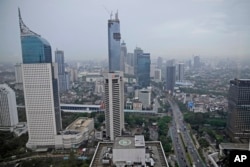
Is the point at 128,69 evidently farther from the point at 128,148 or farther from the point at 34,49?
the point at 128,148

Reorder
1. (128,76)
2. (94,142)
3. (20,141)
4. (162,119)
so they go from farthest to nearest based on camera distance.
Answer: (128,76) < (162,119) < (94,142) < (20,141)

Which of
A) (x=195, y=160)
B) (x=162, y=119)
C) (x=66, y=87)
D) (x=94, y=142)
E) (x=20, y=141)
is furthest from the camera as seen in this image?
(x=66, y=87)

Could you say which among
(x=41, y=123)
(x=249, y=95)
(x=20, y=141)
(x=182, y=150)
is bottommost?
(x=182, y=150)

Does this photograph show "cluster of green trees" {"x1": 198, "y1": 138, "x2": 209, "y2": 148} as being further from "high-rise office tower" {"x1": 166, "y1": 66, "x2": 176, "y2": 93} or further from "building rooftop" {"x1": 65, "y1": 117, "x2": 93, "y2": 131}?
"high-rise office tower" {"x1": 166, "y1": 66, "x2": 176, "y2": 93}

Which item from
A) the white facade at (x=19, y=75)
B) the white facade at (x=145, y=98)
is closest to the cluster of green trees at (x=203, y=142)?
the white facade at (x=145, y=98)

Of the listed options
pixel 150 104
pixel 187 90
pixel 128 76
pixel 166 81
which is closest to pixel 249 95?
pixel 150 104

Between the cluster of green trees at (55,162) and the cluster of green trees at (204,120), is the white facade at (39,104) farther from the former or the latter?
the cluster of green trees at (204,120)

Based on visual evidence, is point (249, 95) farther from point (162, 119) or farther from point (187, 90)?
point (187, 90)

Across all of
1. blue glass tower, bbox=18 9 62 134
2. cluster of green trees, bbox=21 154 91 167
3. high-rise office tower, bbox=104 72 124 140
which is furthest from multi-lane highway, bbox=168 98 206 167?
blue glass tower, bbox=18 9 62 134

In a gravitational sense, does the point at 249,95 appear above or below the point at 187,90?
above
